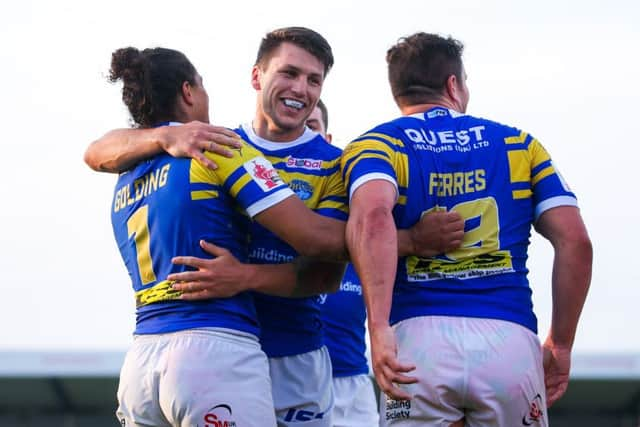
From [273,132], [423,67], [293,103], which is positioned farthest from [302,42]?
[423,67]

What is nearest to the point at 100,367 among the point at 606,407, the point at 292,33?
the point at 606,407

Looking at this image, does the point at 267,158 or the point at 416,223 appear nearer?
the point at 416,223

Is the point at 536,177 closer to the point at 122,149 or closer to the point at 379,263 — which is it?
the point at 379,263

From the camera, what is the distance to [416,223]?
18.8 feet

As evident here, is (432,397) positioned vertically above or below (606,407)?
above

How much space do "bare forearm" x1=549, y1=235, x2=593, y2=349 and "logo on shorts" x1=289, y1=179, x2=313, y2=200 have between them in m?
1.20

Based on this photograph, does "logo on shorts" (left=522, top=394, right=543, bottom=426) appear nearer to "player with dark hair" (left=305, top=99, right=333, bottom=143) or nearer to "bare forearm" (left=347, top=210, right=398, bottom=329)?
"bare forearm" (left=347, top=210, right=398, bottom=329)

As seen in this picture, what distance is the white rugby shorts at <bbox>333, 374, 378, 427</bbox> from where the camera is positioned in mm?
8008

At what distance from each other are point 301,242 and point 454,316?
0.76 m

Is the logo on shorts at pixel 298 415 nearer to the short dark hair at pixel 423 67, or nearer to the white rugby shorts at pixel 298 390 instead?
the white rugby shorts at pixel 298 390

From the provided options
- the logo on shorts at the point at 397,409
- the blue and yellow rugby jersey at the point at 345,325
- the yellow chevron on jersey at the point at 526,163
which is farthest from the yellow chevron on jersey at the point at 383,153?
the blue and yellow rugby jersey at the point at 345,325

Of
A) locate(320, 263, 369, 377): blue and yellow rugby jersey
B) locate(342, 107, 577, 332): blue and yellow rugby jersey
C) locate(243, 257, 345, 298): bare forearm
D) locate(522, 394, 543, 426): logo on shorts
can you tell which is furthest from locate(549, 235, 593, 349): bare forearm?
locate(320, 263, 369, 377): blue and yellow rugby jersey

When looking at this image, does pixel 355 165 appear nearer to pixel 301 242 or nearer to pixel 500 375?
pixel 301 242

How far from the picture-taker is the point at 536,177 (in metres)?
5.84
